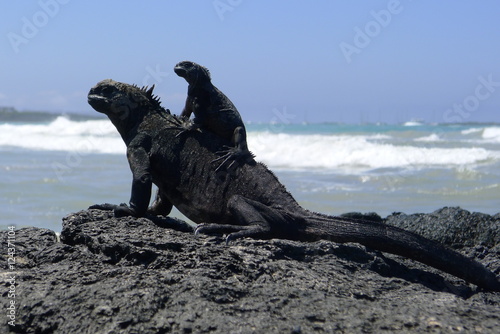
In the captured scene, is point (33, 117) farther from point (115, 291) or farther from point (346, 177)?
point (115, 291)

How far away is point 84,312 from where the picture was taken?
121 inches

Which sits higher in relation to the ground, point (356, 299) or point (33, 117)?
point (33, 117)

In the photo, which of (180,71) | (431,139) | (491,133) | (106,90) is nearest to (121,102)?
(106,90)

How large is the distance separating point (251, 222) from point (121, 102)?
150 cm

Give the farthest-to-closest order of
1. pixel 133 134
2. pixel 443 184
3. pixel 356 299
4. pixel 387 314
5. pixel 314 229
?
1. pixel 443 184
2. pixel 133 134
3. pixel 314 229
4. pixel 356 299
5. pixel 387 314

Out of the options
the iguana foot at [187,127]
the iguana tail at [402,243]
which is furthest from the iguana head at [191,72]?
the iguana tail at [402,243]

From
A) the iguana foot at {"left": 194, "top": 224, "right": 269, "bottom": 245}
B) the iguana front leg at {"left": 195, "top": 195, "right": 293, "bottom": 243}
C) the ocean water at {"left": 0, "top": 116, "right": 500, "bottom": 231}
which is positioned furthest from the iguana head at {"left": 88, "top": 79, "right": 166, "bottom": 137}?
the ocean water at {"left": 0, "top": 116, "right": 500, "bottom": 231}

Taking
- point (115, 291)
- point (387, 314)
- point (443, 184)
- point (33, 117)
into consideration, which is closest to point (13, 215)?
point (115, 291)

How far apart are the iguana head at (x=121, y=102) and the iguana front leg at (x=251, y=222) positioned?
1.13m

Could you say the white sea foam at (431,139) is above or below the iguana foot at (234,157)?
above

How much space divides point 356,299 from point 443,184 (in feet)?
41.8

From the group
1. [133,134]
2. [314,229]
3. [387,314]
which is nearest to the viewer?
[387,314]

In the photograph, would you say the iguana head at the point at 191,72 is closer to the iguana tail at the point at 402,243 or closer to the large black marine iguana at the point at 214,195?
the large black marine iguana at the point at 214,195

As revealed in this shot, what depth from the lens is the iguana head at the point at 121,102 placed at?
4.98 m
